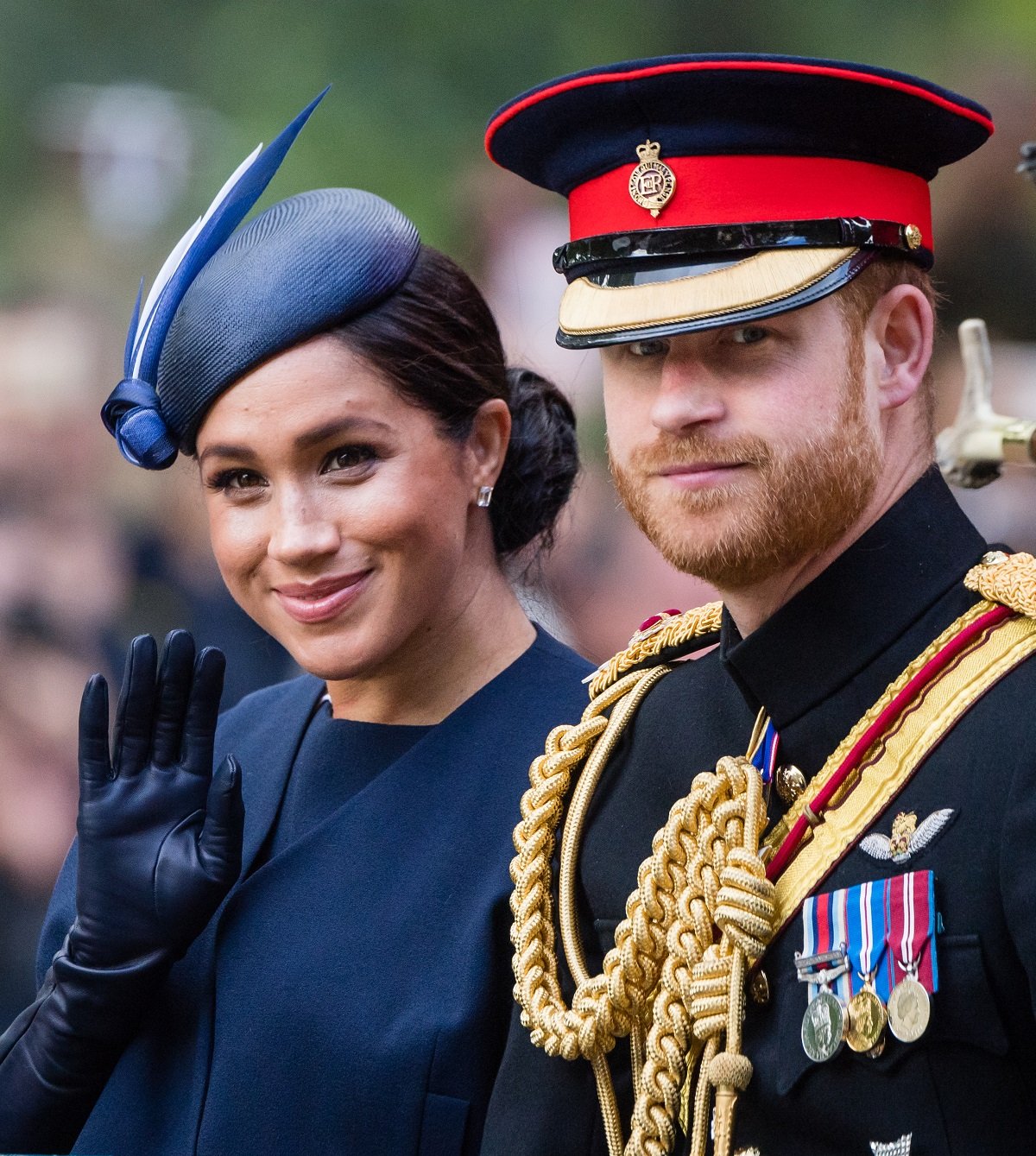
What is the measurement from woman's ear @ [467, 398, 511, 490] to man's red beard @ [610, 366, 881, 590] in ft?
2.31

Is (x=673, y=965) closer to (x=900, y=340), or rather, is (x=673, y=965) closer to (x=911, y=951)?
(x=911, y=951)

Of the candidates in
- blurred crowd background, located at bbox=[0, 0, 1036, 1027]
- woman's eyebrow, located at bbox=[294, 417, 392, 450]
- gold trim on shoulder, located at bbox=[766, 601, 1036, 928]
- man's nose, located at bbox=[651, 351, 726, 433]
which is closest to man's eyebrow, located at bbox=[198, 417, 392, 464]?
woman's eyebrow, located at bbox=[294, 417, 392, 450]

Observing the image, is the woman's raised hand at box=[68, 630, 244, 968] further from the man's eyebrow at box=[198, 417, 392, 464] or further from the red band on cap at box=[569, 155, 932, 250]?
the red band on cap at box=[569, 155, 932, 250]

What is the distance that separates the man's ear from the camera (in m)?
1.84

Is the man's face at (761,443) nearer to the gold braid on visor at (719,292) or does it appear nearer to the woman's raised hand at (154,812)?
the gold braid on visor at (719,292)

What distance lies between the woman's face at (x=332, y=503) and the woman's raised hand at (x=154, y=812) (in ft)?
0.54

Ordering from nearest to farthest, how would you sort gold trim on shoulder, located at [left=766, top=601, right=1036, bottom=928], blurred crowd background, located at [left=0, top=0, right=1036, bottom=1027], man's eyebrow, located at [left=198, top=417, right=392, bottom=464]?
gold trim on shoulder, located at [left=766, top=601, right=1036, bottom=928] → man's eyebrow, located at [left=198, top=417, right=392, bottom=464] → blurred crowd background, located at [left=0, top=0, right=1036, bottom=1027]

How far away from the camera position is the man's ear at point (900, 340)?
1.84 m

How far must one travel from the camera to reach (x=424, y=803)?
238 cm

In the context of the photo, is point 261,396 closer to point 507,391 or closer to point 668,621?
point 507,391

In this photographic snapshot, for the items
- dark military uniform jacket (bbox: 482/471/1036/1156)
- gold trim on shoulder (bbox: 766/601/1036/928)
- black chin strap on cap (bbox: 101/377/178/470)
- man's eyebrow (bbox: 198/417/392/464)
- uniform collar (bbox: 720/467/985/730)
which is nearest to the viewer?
dark military uniform jacket (bbox: 482/471/1036/1156)

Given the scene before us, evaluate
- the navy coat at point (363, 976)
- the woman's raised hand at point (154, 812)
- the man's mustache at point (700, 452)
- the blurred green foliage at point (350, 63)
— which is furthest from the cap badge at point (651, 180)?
Result: the blurred green foliage at point (350, 63)

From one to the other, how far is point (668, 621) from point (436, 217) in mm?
3111

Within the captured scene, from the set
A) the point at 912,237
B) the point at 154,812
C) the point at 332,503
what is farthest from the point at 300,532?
the point at 912,237
